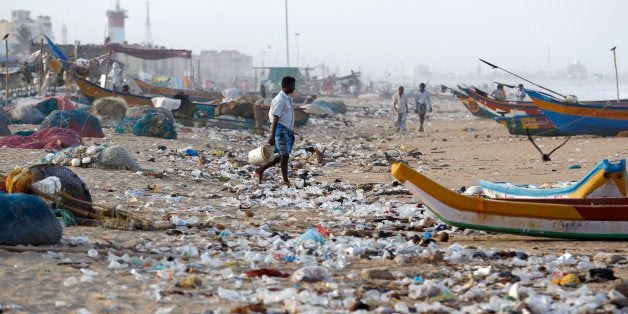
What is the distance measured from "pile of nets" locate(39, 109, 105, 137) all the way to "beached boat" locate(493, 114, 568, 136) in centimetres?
903

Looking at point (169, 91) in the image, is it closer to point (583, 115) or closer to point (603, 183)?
point (583, 115)

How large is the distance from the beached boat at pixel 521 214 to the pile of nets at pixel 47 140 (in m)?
7.90

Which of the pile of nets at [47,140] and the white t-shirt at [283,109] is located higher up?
the white t-shirt at [283,109]

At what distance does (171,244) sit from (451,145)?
13025 millimetres

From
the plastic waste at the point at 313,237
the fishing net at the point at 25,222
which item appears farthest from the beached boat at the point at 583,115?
the fishing net at the point at 25,222

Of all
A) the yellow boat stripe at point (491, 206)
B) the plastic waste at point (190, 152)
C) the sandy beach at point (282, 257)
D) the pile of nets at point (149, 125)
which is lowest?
the sandy beach at point (282, 257)

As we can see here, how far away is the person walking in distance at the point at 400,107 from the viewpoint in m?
21.0

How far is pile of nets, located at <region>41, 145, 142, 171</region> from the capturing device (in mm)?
10773

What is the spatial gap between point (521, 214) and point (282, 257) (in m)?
1.96

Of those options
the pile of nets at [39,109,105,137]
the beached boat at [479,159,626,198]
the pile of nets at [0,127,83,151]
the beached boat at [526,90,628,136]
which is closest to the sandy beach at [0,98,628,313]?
the beached boat at [479,159,626,198]

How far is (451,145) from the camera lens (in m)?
18.7

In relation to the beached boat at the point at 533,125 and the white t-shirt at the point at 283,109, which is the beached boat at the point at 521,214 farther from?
the beached boat at the point at 533,125

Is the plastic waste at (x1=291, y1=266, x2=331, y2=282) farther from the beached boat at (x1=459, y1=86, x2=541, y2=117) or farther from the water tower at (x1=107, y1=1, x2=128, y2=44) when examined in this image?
the water tower at (x1=107, y1=1, x2=128, y2=44)

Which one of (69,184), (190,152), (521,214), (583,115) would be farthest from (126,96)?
(521,214)
